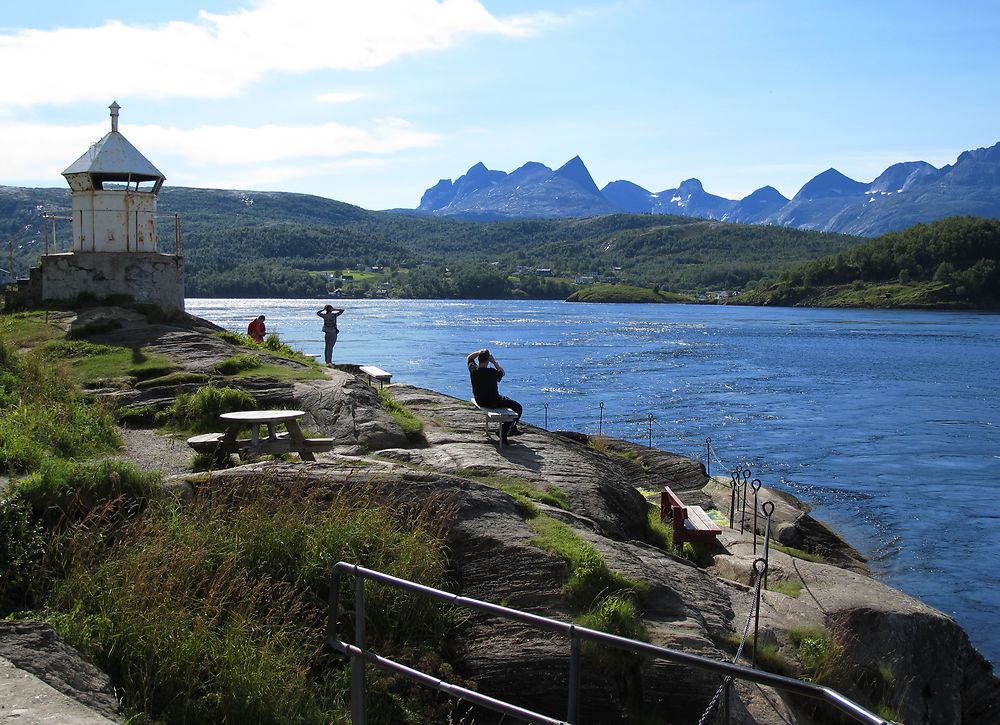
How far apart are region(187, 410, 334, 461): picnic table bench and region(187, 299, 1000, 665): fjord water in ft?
36.5

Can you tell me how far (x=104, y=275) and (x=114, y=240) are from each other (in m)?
1.19

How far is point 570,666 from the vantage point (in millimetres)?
4762

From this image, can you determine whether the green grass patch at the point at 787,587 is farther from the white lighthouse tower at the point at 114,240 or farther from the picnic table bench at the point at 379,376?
the white lighthouse tower at the point at 114,240

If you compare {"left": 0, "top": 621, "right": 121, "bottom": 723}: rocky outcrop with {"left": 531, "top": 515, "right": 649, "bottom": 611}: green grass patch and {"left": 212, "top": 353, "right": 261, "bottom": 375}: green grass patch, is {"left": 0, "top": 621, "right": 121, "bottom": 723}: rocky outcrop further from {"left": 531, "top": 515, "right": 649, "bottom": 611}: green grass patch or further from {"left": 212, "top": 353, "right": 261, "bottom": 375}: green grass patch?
{"left": 212, "top": 353, "right": 261, "bottom": 375}: green grass patch

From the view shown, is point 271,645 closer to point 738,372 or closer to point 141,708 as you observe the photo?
point 141,708

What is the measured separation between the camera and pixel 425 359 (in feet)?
193

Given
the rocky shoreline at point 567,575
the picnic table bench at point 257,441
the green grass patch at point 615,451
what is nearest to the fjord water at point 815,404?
the green grass patch at point 615,451

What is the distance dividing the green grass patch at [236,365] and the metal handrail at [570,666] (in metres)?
11.4

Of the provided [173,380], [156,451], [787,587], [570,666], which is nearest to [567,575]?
[570,666]

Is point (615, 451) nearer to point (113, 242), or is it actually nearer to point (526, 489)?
point (526, 489)

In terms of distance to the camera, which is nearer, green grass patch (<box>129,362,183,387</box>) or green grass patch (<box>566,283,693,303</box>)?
green grass patch (<box>129,362,183,387</box>)

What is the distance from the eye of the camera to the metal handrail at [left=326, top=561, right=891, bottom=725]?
142 inches

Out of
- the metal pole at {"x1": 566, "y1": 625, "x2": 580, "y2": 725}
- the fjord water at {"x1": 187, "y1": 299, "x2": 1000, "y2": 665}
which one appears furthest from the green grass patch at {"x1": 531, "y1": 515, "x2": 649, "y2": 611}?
the fjord water at {"x1": 187, "y1": 299, "x2": 1000, "y2": 665}

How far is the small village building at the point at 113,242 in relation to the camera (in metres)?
22.1
